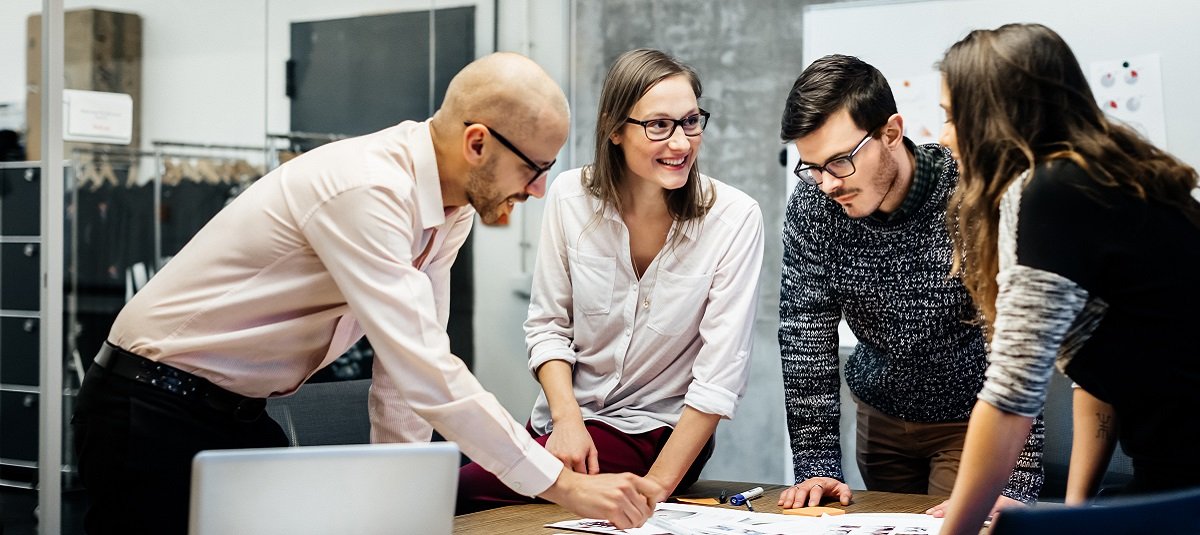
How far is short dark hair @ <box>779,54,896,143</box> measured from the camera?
91.8 inches

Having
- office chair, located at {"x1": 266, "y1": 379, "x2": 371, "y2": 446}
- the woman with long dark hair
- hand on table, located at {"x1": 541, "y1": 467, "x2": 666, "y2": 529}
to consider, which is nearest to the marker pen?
hand on table, located at {"x1": 541, "y1": 467, "x2": 666, "y2": 529}

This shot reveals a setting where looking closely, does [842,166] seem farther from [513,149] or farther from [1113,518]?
[1113,518]

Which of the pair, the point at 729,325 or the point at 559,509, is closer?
the point at 559,509

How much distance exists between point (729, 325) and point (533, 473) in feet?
2.50

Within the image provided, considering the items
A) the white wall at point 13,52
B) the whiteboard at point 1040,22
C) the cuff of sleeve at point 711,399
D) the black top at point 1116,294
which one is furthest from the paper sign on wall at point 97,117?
the black top at point 1116,294

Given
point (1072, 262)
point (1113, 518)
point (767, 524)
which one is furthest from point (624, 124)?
point (1113, 518)

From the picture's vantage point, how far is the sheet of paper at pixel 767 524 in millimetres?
1894

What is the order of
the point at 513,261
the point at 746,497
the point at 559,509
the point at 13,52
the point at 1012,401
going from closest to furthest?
the point at 1012,401
the point at 559,509
the point at 746,497
the point at 13,52
the point at 513,261

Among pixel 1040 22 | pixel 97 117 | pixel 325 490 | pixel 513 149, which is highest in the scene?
pixel 1040 22

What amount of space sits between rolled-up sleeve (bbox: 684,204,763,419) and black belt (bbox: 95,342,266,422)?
3.21ft

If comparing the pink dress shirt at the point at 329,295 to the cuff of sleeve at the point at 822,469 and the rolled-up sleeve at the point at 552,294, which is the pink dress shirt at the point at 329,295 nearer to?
the rolled-up sleeve at the point at 552,294

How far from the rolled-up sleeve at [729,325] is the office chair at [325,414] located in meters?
0.75

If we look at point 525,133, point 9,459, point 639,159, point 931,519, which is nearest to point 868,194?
point 639,159

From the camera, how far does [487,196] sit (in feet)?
6.36
